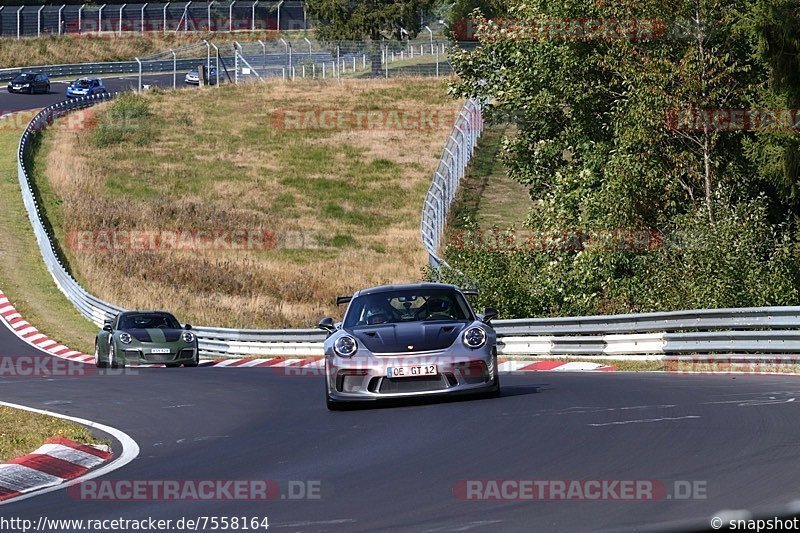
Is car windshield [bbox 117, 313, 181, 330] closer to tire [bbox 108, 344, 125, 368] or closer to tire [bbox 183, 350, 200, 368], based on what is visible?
tire [bbox 108, 344, 125, 368]

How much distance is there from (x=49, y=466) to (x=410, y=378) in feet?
13.1

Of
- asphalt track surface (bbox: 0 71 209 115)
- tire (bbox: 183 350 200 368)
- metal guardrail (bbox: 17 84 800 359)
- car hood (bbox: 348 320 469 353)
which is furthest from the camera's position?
asphalt track surface (bbox: 0 71 209 115)

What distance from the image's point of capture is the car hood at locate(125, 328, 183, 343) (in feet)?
88.8

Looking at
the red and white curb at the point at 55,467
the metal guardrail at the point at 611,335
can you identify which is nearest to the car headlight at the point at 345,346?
the red and white curb at the point at 55,467

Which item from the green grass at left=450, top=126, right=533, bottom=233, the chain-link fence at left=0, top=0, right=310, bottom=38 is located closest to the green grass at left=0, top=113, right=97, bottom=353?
the green grass at left=450, top=126, right=533, bottom=233

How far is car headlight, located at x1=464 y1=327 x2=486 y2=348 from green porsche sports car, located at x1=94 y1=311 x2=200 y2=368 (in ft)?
47.9

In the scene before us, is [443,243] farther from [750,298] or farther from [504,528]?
[504,528]

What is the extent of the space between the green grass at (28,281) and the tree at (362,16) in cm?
3871

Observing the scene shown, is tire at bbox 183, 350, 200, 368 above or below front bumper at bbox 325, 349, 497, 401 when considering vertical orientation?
below

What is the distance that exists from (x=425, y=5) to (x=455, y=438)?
87360mm

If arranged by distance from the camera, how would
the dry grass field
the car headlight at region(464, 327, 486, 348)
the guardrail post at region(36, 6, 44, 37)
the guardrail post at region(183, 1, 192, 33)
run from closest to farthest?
1. the car headlight at region(464, 327, 486, 348)
2. the dry grass field
3. the guardrail post at region(36, 6, 44, 37)
4. the guardrail post at region(183, 1, 192, 33)

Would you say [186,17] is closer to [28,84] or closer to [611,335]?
[28,84]

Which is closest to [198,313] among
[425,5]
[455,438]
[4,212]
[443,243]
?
[443,243]

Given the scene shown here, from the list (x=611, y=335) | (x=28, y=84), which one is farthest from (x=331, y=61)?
(x=611, y=335)
